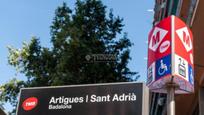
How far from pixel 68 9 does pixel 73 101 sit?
412 inches

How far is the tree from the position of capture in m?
12.3

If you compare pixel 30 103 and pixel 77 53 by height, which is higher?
pixel 77 53

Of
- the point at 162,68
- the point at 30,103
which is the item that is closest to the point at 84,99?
the point at 30,103

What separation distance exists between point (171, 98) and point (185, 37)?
73 centimetres

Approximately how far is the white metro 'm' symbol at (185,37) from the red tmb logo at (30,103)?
5.47 ft

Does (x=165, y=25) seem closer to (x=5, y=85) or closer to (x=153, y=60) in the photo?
(x=153, y=60)

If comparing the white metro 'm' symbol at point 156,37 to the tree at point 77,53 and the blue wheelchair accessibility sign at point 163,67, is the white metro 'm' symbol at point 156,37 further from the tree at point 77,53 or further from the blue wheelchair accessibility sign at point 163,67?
the tree at point 77,53

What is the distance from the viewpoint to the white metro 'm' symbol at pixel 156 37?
385cm

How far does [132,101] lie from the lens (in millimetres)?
3895

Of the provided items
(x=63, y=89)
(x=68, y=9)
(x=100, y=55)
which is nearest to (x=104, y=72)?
(x=100, y=55)

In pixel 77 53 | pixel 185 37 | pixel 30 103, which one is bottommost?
pixel 30 103

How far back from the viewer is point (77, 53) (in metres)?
12.5

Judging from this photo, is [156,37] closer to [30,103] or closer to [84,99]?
[84,99]

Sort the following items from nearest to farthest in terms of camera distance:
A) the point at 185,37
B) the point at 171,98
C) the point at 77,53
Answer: the point at 171,98, the point at 185,37, the point at 77,53
